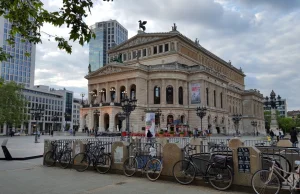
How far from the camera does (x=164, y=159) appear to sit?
34.2 ft

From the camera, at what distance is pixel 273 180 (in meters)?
7.71

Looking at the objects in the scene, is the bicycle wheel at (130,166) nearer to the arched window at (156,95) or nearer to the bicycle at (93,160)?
the bicycle at (93,160)

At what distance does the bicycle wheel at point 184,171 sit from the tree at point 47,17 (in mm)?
5573

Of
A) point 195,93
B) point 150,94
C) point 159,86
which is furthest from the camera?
point 150,94

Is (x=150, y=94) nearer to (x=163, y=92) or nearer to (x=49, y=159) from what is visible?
(x=163, y=92)

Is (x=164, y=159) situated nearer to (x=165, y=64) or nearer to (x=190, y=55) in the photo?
(x=165, y=64)

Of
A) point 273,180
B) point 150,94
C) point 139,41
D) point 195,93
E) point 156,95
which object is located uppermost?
point 139,41

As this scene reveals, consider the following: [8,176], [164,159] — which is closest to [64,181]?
[8,176]

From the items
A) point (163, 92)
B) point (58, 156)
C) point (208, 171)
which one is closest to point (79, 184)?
point (208, 171)

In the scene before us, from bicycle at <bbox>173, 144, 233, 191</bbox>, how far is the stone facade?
4829 cm

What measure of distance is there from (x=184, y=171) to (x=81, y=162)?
5497 millimetres

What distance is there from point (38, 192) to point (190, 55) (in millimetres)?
70978

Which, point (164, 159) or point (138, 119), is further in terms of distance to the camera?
point (138, 119)

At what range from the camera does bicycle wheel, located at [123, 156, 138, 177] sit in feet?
36.5
